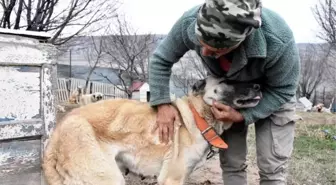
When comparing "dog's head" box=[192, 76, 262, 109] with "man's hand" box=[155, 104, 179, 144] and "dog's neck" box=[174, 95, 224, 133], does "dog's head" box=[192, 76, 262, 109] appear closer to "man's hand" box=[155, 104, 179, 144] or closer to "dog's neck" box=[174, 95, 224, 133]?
"dog's neck" box=[174, 95, 224, 133]

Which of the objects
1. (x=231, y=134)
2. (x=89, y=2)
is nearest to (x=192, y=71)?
(x=89, y=2)

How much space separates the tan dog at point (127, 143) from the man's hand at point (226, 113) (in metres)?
0.06

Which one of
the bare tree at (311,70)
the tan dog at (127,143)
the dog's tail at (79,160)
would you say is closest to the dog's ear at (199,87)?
the tan dog at (127,143)

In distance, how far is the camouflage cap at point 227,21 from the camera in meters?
2.21

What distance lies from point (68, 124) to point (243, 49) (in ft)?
4.23

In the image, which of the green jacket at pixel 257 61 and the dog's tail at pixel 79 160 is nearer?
the green jacket at pixel 257 61

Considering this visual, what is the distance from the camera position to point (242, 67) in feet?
8.59

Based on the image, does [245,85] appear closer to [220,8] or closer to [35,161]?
[220,8]

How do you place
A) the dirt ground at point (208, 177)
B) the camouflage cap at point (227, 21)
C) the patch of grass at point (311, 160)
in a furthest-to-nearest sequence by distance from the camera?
the patch of grass at point (311, 160) < the dirt ground at point (208, 177) < the camouflage cap at point (227, 21)

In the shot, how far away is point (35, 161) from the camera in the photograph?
3.19 m

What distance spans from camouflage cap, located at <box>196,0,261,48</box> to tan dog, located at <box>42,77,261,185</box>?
0.64 meters

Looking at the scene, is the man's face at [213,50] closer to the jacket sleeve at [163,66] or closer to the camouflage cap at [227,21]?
the camouflage cap at [227,21]

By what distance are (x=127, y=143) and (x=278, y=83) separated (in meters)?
1.12

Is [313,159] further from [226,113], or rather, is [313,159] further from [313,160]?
[226,113]
